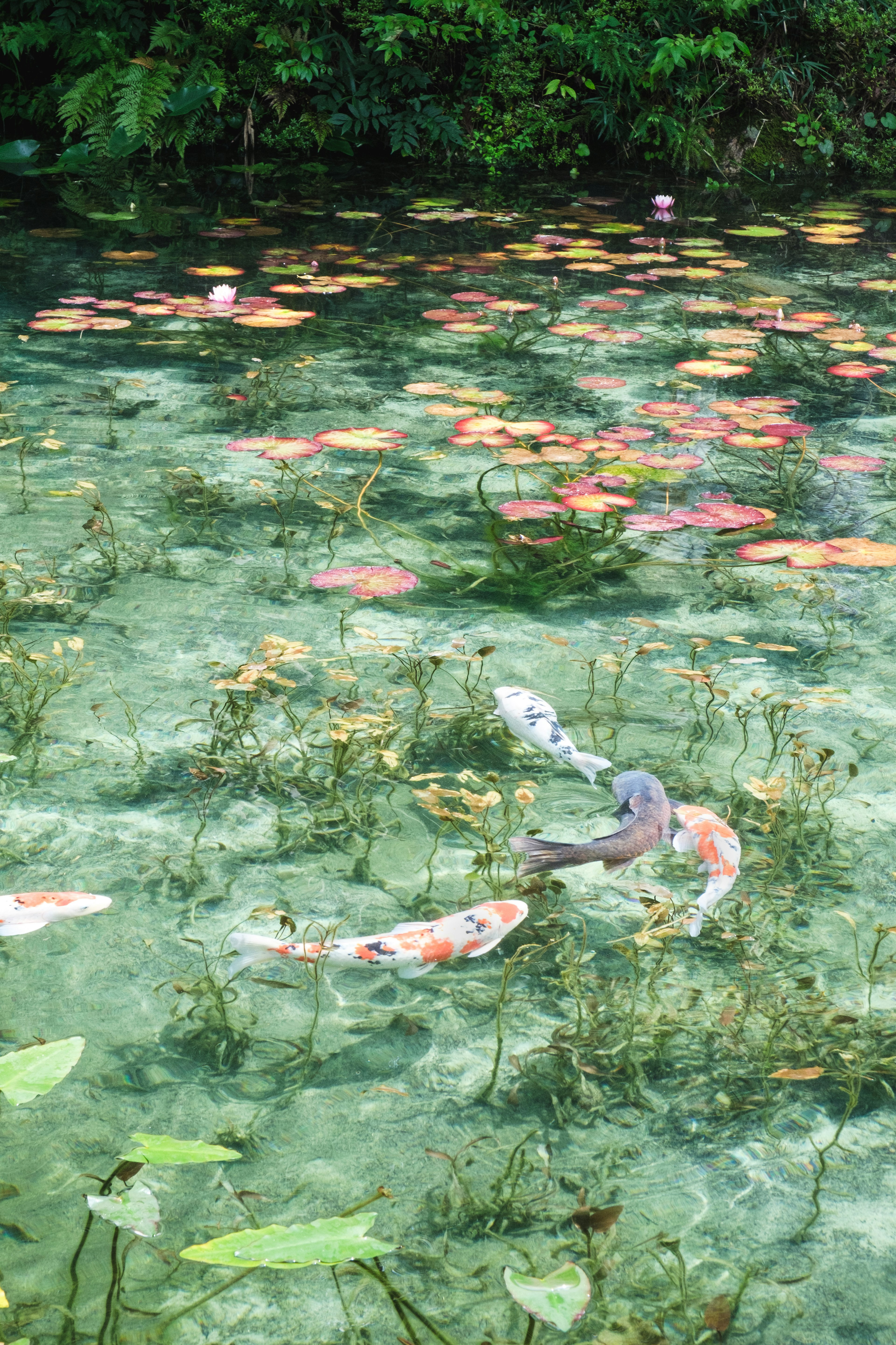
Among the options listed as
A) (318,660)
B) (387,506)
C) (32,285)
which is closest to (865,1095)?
(318,660)

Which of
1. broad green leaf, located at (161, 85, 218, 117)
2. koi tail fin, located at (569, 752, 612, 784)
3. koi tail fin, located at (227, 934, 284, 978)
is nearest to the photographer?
koi tail fin, located at (227, 934, 284, 978)

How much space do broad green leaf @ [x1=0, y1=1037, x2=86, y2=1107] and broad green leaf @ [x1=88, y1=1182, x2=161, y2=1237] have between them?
0.14m

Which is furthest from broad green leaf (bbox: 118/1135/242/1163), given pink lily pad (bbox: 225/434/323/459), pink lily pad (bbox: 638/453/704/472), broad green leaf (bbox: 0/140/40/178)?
broad green leaf (bbox: 0/140/40/178)

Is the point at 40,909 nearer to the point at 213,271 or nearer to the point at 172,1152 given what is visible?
the point at 172,1152

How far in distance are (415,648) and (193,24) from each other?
8338 mm

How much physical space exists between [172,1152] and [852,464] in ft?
10.4

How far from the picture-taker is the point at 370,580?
2943 mm

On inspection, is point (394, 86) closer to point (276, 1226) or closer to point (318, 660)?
point (318, 660)

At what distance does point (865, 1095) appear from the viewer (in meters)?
1.76

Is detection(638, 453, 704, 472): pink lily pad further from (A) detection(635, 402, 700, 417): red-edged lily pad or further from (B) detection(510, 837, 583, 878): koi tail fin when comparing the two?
(B) detection(510, 837, 583, 878): koi tail fin

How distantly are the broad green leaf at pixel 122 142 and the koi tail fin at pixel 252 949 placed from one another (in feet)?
26.5

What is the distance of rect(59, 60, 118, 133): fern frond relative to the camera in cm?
842

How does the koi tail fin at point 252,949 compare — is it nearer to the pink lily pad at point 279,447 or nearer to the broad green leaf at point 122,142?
the pink lily pad at point 279,447

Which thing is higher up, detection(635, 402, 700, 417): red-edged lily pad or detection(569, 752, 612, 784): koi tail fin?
detection(635, 402, 700, 417): red-edged lily pad
